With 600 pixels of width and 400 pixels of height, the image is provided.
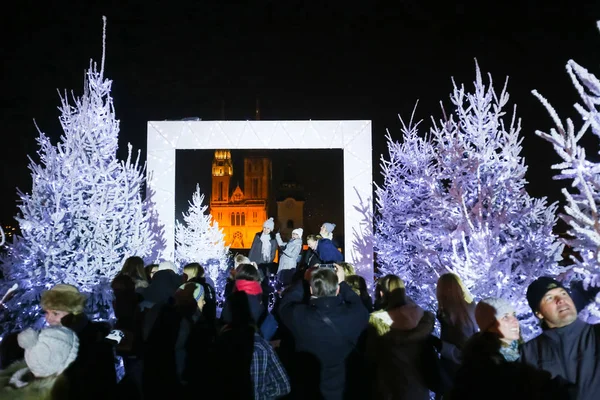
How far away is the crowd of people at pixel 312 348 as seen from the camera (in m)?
2.88

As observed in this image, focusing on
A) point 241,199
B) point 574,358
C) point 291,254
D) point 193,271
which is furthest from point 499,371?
point 241,199

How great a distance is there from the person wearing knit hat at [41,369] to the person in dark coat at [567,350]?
9.03 feet

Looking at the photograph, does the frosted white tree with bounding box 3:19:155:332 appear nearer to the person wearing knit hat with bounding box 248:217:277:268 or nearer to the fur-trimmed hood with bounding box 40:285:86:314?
the person wearing knit hat with bounding box 248:217:277:268

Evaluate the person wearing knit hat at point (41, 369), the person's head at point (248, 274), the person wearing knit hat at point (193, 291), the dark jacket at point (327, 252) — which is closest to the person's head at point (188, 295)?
the person wearing knit hat at point (193, 291)

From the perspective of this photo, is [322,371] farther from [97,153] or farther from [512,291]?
[97,153]

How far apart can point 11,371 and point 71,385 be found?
1.15 feet

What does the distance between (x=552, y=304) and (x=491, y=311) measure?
367 millimetres

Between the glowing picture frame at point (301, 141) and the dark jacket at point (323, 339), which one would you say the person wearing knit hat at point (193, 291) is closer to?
the dark jacket at point (323, 339)

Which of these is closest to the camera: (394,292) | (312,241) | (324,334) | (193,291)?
(324,334)

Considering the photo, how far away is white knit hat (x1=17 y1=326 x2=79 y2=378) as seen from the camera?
279cm

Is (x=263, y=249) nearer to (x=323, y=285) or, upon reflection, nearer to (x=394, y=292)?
(x=394, y=292)

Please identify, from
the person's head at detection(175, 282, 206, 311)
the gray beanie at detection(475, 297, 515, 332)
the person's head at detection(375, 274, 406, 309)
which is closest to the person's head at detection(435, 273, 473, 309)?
the person's head at detection(375, 274, 406, 309)

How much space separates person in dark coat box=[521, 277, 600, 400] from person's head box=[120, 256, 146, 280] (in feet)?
15.5

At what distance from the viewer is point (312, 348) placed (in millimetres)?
3986
